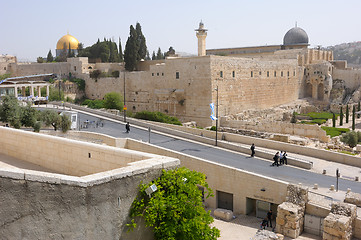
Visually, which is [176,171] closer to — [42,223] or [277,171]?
[42,223]

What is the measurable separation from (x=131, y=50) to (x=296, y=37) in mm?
21079

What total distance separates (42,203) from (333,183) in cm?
1145

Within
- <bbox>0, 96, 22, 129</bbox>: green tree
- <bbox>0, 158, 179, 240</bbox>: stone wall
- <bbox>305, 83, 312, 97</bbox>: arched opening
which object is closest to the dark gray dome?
<bbox>305, 83, 312, 97</bbox>: arched opening

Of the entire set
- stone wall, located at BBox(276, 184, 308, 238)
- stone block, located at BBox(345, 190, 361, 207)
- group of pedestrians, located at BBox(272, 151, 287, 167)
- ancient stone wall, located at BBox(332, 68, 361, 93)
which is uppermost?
ancient stone wall, located at BBox(332, 68, 361, 93)

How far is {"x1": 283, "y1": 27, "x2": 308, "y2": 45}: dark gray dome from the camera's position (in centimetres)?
4426

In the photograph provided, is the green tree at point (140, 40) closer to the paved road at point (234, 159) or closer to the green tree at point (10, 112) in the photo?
the paved road at point (234, 159)

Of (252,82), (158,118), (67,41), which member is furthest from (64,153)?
(67,41)

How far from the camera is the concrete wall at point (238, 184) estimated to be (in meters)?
12.3

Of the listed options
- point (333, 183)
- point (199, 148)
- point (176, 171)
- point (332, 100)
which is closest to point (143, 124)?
point (199, 148)

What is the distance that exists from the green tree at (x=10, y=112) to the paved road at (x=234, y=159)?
5.14 m

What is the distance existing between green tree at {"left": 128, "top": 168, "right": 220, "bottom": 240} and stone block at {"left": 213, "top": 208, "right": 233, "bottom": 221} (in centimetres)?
718

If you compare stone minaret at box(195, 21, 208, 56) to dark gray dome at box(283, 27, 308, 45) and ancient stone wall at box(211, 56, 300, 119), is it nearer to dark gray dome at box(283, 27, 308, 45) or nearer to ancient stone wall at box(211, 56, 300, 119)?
ancient stone wall at box(211, 56, 300, 119)

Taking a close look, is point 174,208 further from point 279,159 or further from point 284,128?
point 284,128

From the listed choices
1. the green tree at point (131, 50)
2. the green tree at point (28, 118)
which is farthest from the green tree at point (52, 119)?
the green tree at point (131, 50)
